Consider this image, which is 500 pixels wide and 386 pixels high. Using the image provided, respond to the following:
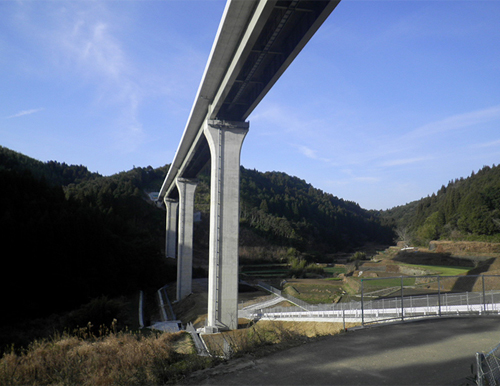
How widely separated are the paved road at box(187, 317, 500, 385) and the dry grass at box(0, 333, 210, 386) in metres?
0.82

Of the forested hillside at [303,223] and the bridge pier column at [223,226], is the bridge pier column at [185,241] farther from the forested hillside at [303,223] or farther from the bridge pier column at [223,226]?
the forested hillside at [303,223]

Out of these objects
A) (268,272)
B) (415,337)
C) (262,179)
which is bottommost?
(268,272)

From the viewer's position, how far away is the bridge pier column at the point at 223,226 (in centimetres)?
1917

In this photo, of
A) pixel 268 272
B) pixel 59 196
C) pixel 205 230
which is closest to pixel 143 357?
pixel 59 196

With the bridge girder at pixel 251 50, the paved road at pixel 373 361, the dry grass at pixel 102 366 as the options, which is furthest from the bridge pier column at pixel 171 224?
the paved road at pixel 373 361

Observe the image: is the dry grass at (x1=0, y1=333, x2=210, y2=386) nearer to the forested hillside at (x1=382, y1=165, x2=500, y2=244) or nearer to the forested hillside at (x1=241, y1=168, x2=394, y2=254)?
the forested hillside at (x1=382, y1=165, x2=500, y2=244)

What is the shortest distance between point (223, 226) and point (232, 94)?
24.3ft

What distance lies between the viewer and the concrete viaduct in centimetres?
1175

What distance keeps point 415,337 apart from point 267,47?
36.4 ft

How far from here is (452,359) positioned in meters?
7.12

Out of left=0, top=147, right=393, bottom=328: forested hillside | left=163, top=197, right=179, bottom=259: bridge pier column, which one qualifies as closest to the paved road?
left=0, top=147, right=393, bottom=328: forested hillside

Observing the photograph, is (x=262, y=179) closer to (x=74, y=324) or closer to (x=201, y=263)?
(x=201, y=263)

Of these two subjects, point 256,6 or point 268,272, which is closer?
point 256,6

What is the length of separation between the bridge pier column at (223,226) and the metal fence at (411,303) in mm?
6197
